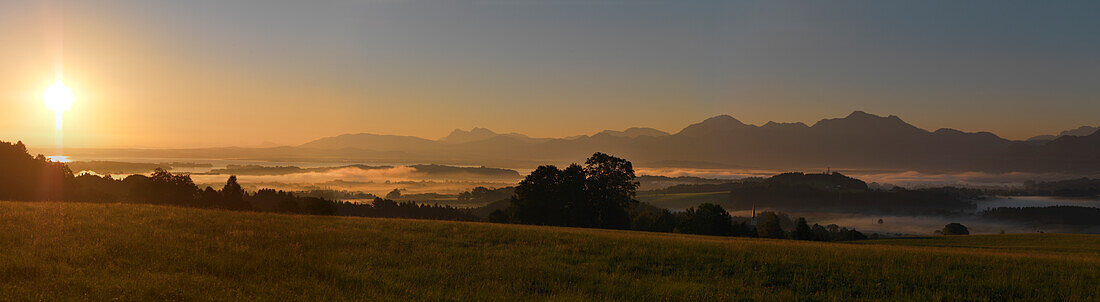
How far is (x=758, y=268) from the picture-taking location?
17.4 meters

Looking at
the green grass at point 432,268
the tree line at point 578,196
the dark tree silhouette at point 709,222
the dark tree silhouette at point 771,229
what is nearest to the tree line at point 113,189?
the tree line at point 578,196

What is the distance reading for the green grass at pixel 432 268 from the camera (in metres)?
12.8

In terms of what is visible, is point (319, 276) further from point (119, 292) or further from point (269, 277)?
point (119, 292)

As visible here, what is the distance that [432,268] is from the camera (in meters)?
15.8

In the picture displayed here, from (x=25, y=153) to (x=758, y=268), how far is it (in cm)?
7326

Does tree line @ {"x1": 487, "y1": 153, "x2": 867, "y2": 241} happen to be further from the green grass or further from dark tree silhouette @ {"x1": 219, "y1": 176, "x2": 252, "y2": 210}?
the green grass

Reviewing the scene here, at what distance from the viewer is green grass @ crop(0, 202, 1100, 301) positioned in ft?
42.1

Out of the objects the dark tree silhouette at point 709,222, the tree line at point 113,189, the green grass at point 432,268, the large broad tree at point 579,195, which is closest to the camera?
the green grass at point 432,268

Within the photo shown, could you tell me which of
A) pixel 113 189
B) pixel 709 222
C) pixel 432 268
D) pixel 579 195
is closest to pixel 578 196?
pixel 579 195

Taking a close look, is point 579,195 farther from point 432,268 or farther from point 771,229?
point 432,268

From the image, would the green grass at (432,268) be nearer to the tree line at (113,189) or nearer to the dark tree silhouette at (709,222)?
the tree line at (113,189)

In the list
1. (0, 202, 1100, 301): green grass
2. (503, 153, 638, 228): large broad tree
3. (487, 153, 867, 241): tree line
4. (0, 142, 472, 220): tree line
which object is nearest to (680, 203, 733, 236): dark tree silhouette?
(487, 153, 867, 241): tree line

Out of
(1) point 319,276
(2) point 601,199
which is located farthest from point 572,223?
(1) point 319,276

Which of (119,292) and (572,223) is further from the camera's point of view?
(572,223)
